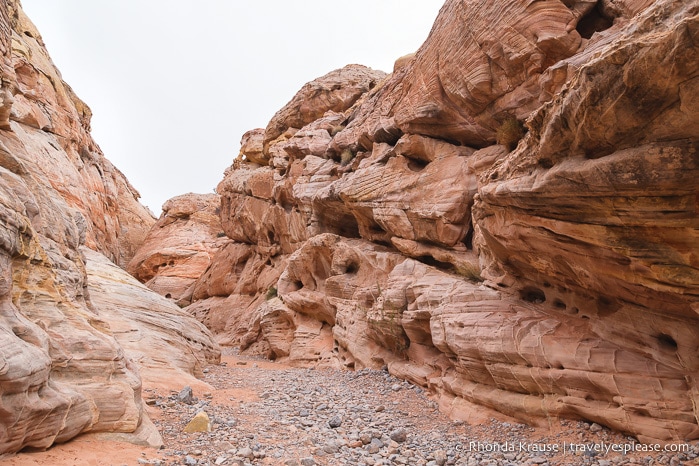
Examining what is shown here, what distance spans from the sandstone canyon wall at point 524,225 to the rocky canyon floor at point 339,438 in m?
0.60

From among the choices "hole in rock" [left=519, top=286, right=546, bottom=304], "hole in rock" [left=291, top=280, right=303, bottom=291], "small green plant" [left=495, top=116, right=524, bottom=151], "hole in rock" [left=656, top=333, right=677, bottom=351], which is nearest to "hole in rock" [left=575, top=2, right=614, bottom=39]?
"small green plant" [left=495, top=116, right=524, bottom=151]

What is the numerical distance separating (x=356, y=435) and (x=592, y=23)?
1358 cm

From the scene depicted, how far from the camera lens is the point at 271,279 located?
32.8m

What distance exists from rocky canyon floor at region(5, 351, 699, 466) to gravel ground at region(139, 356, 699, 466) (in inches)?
0.8

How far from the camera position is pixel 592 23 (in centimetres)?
1242

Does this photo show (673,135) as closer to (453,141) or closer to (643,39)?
(643,39)

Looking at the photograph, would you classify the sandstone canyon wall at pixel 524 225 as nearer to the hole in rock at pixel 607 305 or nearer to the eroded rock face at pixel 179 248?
the hole in rock at pixel 607 305

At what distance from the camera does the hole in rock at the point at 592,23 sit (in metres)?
12.2

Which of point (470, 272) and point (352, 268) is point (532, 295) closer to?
point (470, 272)

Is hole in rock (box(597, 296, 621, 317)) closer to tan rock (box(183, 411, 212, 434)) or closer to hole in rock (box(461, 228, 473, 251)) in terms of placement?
hole in rock (box(461, 228, 473, 251))

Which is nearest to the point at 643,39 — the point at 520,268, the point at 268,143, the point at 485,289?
the point at 520,268

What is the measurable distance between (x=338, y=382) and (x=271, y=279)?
18363 mm

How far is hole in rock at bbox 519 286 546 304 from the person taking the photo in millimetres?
11375

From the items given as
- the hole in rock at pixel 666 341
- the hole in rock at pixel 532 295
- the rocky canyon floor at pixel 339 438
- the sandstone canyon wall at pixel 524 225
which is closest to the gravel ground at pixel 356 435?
the rocky canyon floor at pixel 339 438
